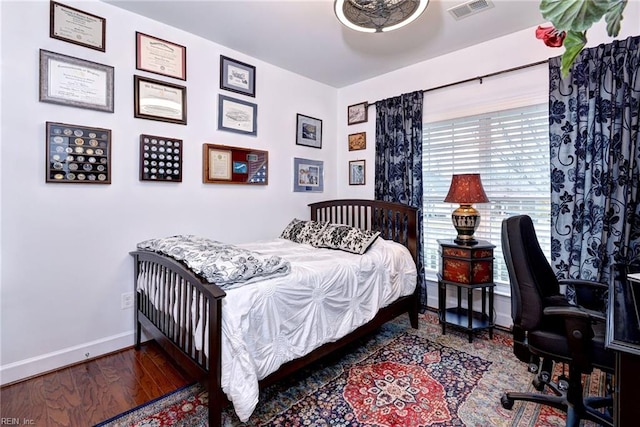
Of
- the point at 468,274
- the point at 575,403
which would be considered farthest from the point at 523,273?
the point at 468,274

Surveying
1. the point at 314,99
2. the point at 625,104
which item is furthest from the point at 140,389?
the point at 625,104

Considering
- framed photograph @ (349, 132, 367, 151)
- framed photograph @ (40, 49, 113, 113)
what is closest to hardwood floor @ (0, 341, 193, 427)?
framed photograph @ (40, 49, 113, 113)

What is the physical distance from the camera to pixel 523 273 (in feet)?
4.99

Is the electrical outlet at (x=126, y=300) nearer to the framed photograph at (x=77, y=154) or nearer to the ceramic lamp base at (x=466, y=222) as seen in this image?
the framed photograph at (x=77, y=154)

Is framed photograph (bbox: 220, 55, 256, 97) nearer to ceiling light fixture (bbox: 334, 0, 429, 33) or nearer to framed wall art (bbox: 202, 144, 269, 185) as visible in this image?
framed wall art (bbox: 202, 144, 269, 185)

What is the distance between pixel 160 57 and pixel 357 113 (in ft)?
7.02

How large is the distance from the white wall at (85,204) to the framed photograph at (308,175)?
648mm

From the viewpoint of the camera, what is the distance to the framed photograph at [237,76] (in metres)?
2.85

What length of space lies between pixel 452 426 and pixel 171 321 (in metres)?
1.66

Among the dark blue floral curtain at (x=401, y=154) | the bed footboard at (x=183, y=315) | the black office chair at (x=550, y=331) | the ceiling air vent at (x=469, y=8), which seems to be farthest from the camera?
the dark blue floral curtain at (x=401, y=154)

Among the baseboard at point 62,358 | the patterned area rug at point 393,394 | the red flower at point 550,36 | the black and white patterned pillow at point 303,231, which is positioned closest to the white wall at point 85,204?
the baseboard at point 62,358

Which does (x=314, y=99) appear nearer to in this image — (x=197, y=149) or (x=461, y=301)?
(x=197, y=149)

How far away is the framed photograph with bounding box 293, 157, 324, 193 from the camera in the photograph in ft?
11.5

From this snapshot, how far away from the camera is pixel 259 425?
5.11ft
